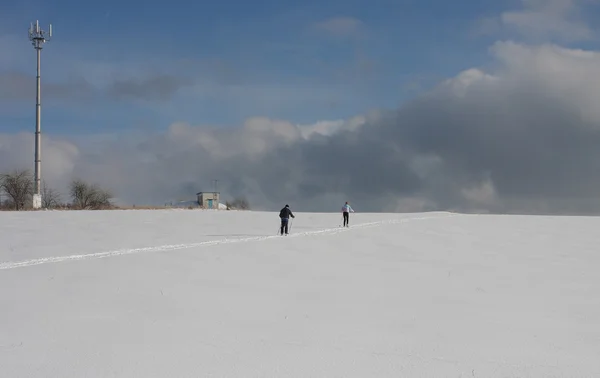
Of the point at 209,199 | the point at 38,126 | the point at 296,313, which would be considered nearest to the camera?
the point at 296,313

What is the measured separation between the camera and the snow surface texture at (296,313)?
7.89 m

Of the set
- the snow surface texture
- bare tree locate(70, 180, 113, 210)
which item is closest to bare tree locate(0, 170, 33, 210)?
bare tree locate(70, 180, 113, 210)

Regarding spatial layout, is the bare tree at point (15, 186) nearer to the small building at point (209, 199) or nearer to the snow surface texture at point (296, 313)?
the small building at point (209, 199)

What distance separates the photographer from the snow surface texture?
789 centimetres

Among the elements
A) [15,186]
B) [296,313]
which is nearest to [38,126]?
[15,186]

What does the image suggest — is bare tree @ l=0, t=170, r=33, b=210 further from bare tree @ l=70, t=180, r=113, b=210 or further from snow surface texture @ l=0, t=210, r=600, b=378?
snow surface texture @ l=0, t=210, r=600, b=378

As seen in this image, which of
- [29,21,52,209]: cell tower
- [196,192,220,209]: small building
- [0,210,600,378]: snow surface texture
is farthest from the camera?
[196,192,220,209]: small building

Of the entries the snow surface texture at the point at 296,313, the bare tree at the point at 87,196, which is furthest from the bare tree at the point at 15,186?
the snow surface texture at the point at 296,313

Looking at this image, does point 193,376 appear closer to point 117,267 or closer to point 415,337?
point 415,337

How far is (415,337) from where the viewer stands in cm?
919

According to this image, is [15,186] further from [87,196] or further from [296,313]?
[296,313]

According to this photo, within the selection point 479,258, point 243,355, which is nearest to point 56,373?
point 243,355

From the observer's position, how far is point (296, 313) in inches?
428

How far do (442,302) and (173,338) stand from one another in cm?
569
